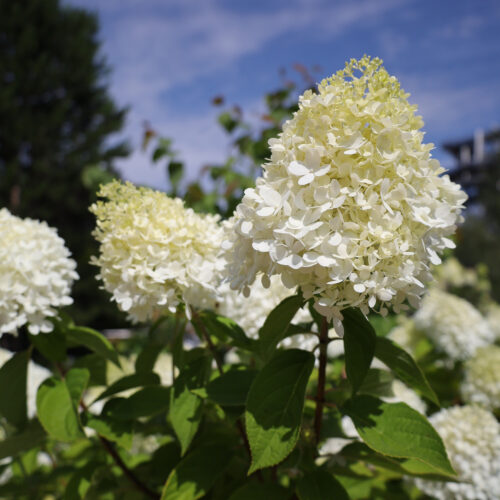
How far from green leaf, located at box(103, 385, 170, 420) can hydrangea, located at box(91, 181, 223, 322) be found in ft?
0.57

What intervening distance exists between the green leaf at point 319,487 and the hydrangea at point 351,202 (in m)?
0.35

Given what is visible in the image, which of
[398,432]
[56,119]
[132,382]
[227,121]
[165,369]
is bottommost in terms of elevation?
[398,432]

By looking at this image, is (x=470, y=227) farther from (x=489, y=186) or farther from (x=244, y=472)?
(x=244, y=472)

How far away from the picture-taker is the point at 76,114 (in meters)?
13.1

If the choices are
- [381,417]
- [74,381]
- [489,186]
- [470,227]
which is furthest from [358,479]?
[489,186]

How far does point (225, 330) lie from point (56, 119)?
12718 mm

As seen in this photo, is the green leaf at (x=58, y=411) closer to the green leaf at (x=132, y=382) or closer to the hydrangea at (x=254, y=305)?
the green leaf at (x=132, y=382)

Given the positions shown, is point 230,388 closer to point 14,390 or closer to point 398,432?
point 398,432

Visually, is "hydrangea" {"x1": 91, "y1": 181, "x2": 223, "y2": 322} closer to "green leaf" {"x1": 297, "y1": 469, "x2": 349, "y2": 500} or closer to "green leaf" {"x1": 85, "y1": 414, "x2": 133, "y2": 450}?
"green leaf" {"x1": 85, "y1": 414, "x2": 133, "y2": 450}

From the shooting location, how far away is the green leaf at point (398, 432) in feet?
2.46

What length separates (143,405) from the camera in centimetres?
100

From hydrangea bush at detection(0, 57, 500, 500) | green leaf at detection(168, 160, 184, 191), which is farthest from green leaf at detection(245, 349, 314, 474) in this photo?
green leaf at detection(168, 160, 184, 191)

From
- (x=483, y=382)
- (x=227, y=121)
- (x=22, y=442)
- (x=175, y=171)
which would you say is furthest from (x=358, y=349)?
(x=227, y=121)

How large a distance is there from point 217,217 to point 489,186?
1558cm
